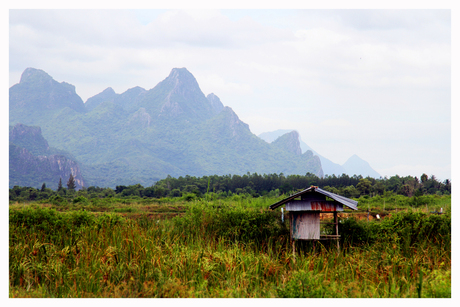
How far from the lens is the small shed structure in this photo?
29.0 feet

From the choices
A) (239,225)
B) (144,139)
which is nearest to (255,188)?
(239,225)

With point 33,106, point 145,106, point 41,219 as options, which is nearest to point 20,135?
point 33,106

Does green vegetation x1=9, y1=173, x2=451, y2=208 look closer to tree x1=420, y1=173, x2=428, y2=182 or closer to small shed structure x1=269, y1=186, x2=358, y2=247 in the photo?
tree x1=420, y1=173, x2=428, y2=182

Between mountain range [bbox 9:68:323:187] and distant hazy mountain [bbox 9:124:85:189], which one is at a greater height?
mountain range [bbox 9:68:323:187]

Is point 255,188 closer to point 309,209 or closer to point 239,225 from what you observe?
point 239,225

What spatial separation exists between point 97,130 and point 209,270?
587ft

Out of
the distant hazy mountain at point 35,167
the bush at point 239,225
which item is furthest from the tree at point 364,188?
the distant hazy mountain at point 35,167

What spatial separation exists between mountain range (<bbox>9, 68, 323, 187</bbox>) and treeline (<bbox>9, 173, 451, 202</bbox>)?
66.2 m

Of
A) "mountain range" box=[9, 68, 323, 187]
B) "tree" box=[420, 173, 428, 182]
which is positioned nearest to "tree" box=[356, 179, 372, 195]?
"tree" box=[420, 173, 428, 182]

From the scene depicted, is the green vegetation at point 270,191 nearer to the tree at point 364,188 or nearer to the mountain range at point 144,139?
the tree at point 364,188

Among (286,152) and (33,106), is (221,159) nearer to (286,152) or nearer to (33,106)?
(286,152)

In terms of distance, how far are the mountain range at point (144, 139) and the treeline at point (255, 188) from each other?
6624 centimetres

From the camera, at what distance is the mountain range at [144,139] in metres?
143

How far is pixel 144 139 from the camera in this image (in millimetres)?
169750
